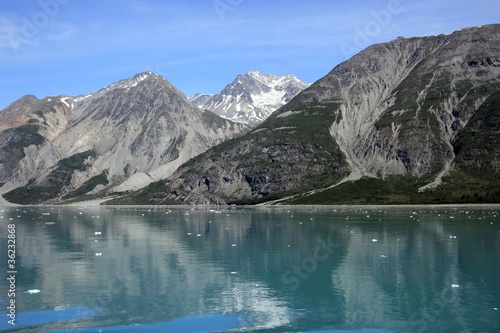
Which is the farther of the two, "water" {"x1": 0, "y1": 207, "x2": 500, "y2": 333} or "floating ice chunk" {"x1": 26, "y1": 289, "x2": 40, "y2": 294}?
"floating ice chunk" {"x1": 26, "y1": 289, "x2": 40, "y2": 294}

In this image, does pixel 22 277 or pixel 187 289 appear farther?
pixel 22 277

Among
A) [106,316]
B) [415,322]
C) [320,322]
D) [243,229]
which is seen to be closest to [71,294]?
[106,316]

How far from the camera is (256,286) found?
40.4 m

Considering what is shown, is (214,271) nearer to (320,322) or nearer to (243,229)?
(320,322)

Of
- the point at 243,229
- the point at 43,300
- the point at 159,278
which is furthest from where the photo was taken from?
the point at 243,229

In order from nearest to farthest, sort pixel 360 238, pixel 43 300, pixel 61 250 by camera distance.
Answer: pixel 43 300
pixel 61 250
pixel 360 238

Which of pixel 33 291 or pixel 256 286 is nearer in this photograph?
pixel 33 291

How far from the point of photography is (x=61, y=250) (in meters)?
62.0

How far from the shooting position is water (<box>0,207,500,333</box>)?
30594mm

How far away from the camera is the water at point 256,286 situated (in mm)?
30594

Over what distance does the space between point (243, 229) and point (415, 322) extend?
64071mm

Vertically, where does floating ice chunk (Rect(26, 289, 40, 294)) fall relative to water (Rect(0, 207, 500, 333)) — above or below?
above

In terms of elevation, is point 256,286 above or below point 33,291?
below

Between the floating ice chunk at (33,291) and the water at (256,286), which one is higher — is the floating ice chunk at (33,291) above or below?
above
